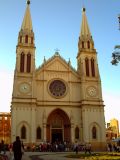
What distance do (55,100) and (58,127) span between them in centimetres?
521

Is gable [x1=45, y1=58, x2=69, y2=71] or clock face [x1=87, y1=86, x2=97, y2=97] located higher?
gable [x1=45, y1=58, x2=69, y2=71]

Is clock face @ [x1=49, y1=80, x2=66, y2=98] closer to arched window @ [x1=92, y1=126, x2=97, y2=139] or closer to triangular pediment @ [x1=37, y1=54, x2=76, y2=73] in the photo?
triangular pediment @ [x1=37, y1=54, x2=76, y2=73]

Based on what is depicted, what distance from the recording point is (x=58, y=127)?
166 feet

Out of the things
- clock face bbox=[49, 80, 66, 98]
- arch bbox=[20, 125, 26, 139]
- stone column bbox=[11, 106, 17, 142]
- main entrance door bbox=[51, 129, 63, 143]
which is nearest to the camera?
stone column bbox=[11, 106, 17, 142]

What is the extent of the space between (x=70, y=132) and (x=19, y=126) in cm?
939

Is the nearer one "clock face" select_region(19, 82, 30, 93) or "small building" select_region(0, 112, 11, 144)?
"clock face" select_region(19, 82, 30, 93)

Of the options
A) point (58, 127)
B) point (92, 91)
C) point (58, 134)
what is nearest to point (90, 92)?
point (92, 91)

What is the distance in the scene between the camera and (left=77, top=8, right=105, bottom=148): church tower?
1923 inches

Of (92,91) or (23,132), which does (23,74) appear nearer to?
(23,132)

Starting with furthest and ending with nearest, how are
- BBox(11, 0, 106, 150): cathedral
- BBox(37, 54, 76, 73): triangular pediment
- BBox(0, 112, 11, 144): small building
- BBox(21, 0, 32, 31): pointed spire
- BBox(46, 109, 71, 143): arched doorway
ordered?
BBox(0, 112, 11, 144): small building → BBox(21, 0, 32, 31): pointed spire → BBox(37, 54, 76, 73): triangular pediment → BBox(46, 109, 71, 143): arched doorway → BBox(11, 0, 106, 150): cathedral

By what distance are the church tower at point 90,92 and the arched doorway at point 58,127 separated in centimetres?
317

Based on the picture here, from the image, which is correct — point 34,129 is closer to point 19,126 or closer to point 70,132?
point 19,126

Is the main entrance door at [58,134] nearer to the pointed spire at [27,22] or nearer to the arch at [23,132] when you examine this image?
the arch at [23,132]

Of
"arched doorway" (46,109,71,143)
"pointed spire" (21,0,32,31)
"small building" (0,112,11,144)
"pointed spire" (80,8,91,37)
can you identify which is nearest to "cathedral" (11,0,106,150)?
"arched doorway" (46,109,71,143)
